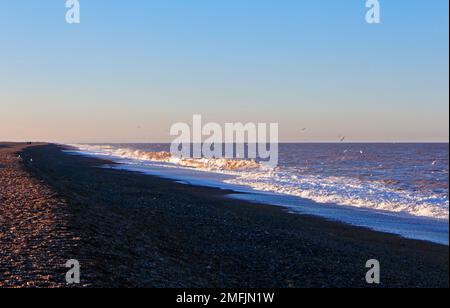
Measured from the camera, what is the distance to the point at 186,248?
1342cm

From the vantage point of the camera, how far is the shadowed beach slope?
31.8 ft

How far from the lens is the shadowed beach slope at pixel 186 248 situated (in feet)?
31.8
